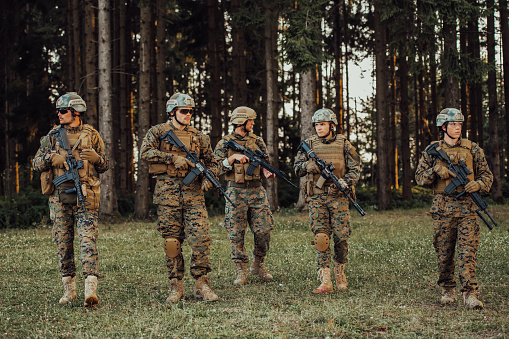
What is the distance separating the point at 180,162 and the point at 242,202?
190 cm

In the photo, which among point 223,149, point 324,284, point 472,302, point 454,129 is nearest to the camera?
point 472,302

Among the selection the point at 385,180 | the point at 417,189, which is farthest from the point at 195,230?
the point at 417,189

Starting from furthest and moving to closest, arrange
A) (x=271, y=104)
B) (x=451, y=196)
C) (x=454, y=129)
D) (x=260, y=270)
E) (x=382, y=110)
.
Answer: (x=382, y=110) → (x=271, y=104) → (x=260, y=270) → (x=454, y=129) → (x=451, y=196)

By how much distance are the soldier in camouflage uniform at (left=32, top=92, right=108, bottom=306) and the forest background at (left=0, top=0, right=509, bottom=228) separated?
10405 mm

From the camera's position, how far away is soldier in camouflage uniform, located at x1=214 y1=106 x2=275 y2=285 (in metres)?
8.68

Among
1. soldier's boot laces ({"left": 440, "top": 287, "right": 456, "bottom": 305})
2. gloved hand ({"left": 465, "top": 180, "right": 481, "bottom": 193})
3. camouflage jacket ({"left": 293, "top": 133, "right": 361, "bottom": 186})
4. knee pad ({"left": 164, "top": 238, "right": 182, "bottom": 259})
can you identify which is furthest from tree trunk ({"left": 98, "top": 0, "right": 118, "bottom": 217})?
gloved hand ({"left": 465, "top": 180, "right": 481, "bottom": 193})

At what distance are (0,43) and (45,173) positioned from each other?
27.1m

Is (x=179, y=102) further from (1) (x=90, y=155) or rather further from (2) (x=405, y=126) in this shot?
(2) (x=405, y=126)

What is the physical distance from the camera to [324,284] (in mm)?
7816

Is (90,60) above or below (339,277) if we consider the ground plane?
above

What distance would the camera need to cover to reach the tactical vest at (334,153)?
26.9 ft

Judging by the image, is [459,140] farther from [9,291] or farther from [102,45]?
[102,45]

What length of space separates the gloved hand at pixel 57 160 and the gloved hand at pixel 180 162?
1.45 meters

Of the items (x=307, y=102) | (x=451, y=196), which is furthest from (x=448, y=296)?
(x=307, y=102)
